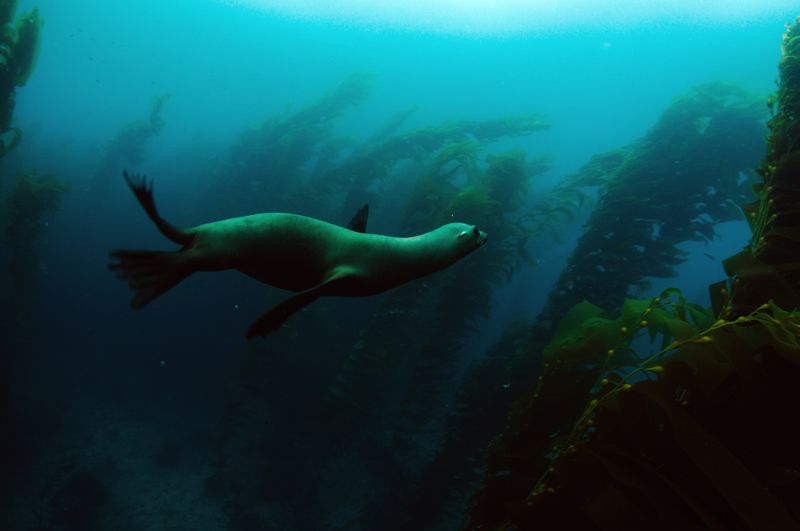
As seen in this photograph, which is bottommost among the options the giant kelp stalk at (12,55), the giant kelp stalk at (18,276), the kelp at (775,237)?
the giant kelp stalk at (18,276)

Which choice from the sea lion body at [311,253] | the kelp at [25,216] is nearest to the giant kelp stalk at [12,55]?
the kelp at [25,216]

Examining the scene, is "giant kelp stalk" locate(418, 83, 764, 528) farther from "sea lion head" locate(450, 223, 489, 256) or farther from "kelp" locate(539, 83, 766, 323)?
"sea lion head" locate(450, 223, 489, 256)

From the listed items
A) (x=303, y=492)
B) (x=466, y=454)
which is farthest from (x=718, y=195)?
(x=303, y=492)

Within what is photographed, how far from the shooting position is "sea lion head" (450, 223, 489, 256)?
1.17m

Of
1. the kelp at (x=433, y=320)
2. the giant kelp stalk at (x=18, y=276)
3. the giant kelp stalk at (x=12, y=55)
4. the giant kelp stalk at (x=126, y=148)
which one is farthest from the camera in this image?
the giant kelp stalk at (x=126, y=148)

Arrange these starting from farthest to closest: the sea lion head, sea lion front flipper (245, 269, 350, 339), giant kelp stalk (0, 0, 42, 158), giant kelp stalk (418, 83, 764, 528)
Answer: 1. giant kelp stalk (0, 0, 42, 158)
2. giant kelp stalk (418, 83, 764, 528)
3. the sea lion head
4. sea lion front flipper (245, 269, 350, 339)

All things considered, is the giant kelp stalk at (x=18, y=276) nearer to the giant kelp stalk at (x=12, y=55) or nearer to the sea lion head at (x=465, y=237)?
the giant kelp stalk at (x=12, y=55)

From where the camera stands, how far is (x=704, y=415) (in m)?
1.43

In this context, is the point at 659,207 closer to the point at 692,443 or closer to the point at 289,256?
the point at 692,443

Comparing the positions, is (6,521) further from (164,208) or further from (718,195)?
(718,195)

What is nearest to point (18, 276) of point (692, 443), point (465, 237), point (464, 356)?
point (464, 356)

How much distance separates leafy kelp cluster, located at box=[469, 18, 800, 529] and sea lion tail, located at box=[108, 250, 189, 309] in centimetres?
156

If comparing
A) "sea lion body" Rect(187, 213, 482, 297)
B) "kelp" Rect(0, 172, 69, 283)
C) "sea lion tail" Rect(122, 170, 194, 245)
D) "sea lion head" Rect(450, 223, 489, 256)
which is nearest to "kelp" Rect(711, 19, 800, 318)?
"sea lion head" Rect(450, 223, 489, 256)

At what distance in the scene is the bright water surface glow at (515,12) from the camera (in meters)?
37.9
